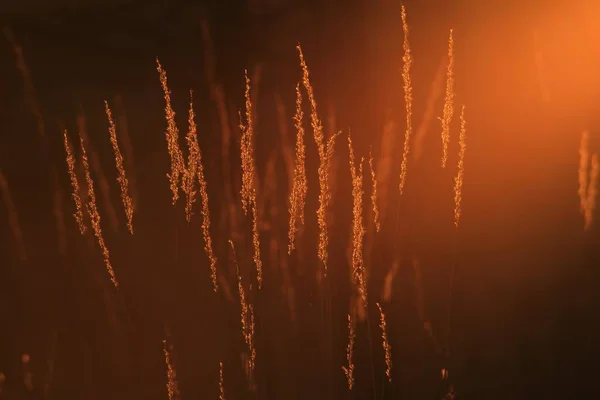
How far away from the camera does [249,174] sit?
113 cm

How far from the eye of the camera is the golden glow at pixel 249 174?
3.70 ft

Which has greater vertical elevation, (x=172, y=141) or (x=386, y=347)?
(x=172, y=141)

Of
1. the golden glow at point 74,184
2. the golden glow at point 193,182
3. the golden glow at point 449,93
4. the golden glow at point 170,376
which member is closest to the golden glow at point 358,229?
the golden glow at point 449,93

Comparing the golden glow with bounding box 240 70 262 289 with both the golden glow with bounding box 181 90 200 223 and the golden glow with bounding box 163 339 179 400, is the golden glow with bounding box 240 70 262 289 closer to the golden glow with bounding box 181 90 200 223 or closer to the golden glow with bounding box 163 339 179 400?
the golden glow with bounding box 181 90 200 223

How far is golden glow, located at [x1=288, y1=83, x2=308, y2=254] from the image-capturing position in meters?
1.12

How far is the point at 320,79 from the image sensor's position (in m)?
1.12

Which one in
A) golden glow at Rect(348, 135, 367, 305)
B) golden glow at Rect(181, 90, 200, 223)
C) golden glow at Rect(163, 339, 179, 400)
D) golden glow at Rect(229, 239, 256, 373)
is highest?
golden glow at Rect(181, 90, 200, 223)

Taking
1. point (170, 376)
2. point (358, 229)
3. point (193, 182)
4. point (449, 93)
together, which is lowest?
point (170, 376)

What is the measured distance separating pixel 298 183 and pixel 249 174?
0.10m

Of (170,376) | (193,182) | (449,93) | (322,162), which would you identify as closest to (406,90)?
(449,93)

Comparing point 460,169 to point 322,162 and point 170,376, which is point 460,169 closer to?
point 322,162

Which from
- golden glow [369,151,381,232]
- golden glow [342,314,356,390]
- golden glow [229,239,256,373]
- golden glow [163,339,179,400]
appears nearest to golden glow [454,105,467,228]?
golden glow [369,151,381,232]

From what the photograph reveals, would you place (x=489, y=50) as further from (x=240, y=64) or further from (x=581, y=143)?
(x=240, y=64)

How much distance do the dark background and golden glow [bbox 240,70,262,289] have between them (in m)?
0.02
